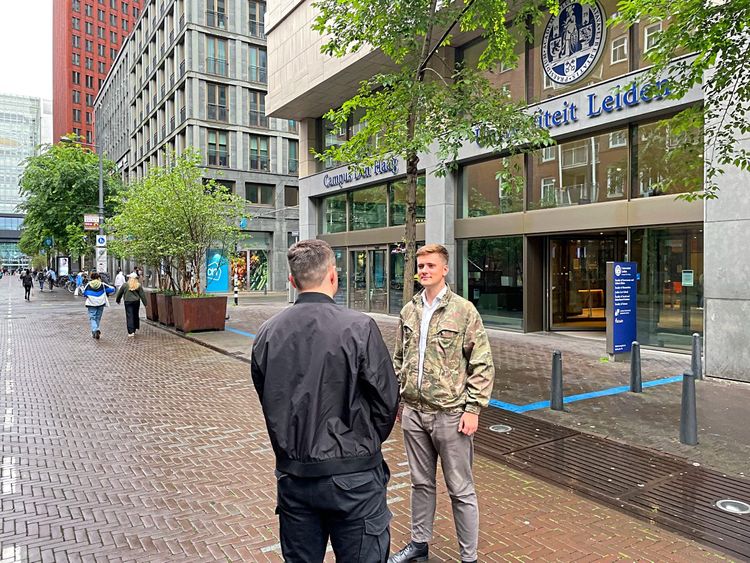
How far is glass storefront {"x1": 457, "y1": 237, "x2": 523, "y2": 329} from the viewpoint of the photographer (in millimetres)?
14891

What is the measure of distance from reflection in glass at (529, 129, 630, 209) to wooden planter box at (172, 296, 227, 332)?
9.21m

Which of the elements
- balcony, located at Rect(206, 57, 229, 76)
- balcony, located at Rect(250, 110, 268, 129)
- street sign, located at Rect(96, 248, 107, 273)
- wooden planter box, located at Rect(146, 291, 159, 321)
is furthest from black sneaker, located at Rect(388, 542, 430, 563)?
balcony, located at Rect(206, 57, 229, 76)

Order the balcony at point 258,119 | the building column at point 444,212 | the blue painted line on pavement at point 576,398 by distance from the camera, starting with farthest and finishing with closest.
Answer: the balcony at point 258,119 < the building column at point 444,212 < the blue painted line on pavement at point 576,398

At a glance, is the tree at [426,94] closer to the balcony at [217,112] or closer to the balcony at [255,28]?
the balcony at [217,112]

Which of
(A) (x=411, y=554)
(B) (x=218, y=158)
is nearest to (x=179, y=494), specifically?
(A) (x=411, y=554)

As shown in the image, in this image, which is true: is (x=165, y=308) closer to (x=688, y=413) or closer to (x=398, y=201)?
(x=398, y=201)

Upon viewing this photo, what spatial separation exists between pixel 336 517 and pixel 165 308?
1664 cm

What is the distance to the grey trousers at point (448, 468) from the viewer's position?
3.27m

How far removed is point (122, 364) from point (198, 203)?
21.5 ft

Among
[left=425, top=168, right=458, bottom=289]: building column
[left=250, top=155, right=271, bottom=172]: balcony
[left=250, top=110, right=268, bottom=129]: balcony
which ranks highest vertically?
[left=250, top=110, right=268, bottom=129]: balcony

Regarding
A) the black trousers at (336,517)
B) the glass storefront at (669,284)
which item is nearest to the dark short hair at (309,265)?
the black trousers at (336,517)

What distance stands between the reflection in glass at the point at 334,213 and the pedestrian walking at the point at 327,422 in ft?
68.0

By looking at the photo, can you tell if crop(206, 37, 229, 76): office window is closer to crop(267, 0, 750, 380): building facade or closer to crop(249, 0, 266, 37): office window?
crop(249, 0, 266, 37): office window

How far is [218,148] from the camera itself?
38.5 m
